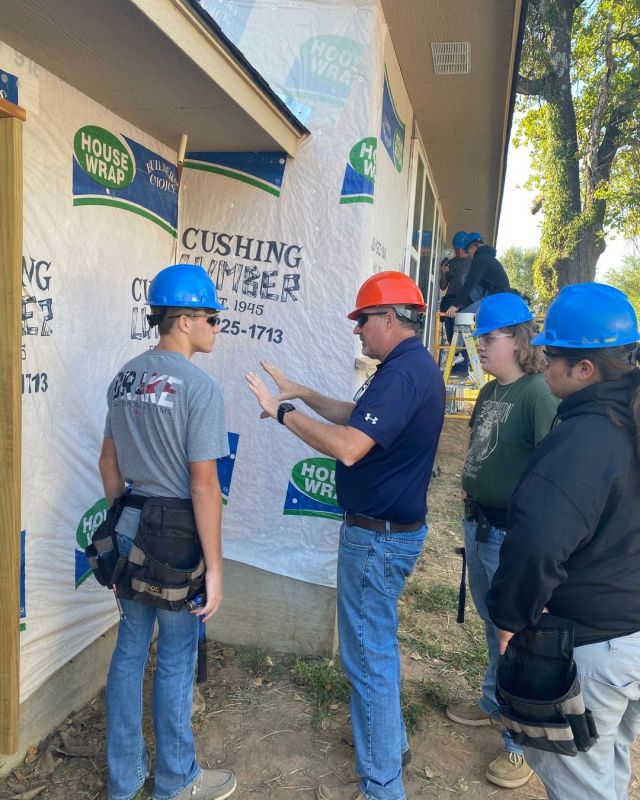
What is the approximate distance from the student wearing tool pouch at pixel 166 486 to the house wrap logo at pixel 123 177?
778mm

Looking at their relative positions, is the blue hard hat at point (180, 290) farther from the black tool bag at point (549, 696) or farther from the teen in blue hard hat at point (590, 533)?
the black tool bag at point (549, 696)

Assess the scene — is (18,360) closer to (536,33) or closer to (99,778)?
(99,778)

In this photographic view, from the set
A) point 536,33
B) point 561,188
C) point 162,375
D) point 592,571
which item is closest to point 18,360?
point 162,375

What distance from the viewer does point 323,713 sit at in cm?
309

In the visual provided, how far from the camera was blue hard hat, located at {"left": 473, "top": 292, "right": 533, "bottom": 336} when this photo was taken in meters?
2.71

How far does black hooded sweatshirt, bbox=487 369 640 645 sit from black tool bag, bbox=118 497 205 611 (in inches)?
44.1

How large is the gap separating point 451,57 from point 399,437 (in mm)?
3219

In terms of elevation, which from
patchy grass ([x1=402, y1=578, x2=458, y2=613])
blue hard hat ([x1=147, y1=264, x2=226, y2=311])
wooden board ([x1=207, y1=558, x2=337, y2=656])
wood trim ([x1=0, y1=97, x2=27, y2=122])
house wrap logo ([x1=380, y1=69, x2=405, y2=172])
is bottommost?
patchy grass ([x1=402, y1=578, x2=458, y2=613])

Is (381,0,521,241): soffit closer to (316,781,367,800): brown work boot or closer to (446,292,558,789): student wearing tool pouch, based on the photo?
(446,292,558,789): student wearing tool pouch

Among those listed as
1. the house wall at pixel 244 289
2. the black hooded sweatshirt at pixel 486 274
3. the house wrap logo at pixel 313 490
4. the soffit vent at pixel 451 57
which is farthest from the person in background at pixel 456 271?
the house wrap logo at pixel 313 490

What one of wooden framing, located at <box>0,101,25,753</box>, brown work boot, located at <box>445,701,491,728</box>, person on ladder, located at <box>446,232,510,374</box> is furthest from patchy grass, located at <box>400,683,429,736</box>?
person on ladder, located at <box>446,232,510,374</box>

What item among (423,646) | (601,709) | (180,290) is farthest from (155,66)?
(423,646)

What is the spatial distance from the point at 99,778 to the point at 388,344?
224 centimetres

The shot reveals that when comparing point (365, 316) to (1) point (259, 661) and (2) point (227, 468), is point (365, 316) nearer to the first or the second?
(2) point (227, 468)
